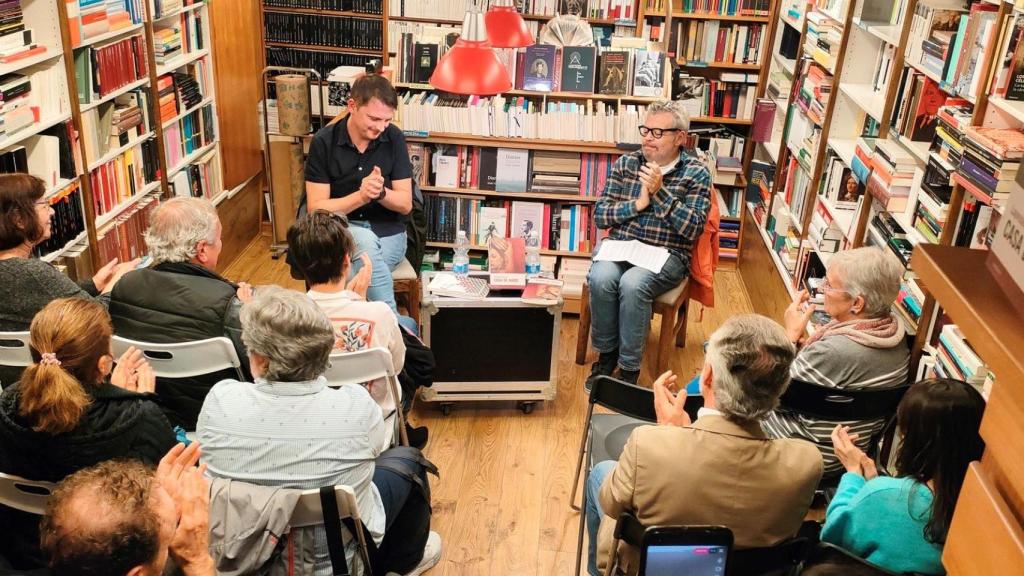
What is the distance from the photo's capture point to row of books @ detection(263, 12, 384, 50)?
20.6ft

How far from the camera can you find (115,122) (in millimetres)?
4160

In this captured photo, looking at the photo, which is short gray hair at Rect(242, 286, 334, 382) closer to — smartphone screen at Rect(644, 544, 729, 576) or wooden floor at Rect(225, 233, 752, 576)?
smartphone screen at Rect(644, 544, 729, 576)

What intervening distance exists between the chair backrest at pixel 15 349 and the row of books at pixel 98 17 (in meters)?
1.77

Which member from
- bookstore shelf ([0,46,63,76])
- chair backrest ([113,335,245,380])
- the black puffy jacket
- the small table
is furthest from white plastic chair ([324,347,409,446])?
bookstore shelf ([0,46,63,76])

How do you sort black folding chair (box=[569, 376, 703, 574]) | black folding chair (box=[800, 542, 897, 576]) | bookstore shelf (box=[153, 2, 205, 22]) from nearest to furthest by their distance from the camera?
black folding chair (box=[800, 542, 897, 576]) → black folding chair (box=[569, 376, 703, 574]) → bookstore shelf (box=[153, 2, 205, 22])

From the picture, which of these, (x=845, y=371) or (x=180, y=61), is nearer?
(x=845, y=371)

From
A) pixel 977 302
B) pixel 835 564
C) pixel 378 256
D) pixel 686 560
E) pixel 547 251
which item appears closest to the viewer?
pixel 977 302

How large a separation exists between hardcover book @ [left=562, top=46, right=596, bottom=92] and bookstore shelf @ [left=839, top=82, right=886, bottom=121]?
1.29 m

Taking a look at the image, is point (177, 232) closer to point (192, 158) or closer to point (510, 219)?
point (510, 219)

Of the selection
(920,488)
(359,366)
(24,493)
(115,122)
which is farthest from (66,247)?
(920,488)

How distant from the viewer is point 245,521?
76.5 inches

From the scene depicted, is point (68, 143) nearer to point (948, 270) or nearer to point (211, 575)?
point (211, 575)

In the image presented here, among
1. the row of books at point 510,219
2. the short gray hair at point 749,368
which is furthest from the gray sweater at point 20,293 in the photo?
the row of books at point 510,219

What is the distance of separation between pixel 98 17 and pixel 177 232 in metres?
1.72
